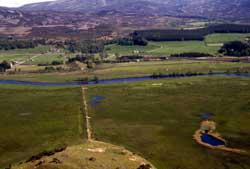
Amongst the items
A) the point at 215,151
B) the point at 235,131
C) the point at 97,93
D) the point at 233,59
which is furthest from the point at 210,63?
→ the point at 215,151

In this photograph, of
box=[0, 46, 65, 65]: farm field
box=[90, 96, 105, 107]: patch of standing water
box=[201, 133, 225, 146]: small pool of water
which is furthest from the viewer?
box=[0, 46, 65, 65]: farm field

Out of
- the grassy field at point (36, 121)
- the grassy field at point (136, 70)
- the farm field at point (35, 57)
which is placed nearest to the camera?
the grassy field at point (36, 121)

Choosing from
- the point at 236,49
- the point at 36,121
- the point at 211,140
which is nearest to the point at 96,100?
the point at 36,121

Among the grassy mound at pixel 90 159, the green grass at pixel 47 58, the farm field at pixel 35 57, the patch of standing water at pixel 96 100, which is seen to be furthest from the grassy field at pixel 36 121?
the farm field at pixel 35 57

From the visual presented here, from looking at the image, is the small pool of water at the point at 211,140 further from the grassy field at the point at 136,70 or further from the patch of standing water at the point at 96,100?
the grassy field at the point at 136,70

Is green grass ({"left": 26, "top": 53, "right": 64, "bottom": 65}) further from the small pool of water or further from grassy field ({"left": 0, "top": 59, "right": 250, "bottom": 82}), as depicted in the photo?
the small pool of water

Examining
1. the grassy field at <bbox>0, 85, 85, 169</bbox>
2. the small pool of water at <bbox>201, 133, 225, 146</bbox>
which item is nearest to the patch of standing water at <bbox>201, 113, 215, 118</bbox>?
the small pool of water at <bbox>201, 133, 225, 146</bbox>
